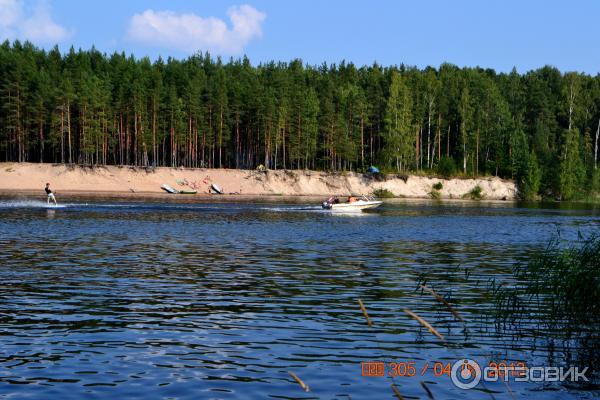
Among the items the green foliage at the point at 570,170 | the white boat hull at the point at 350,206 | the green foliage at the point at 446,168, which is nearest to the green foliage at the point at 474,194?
the green foliage at the point at 446,168

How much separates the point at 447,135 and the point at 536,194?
29828 mm

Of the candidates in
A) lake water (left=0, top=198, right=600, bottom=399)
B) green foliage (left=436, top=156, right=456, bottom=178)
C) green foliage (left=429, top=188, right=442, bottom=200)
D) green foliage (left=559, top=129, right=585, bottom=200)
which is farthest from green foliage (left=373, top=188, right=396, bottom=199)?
lake water (left=0, top=198, right=600, bottom=399)

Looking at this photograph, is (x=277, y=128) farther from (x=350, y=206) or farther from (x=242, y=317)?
(x=242, y=317)

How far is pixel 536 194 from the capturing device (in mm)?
143125

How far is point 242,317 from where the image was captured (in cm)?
2102

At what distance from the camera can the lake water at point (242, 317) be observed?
1459 centimetres

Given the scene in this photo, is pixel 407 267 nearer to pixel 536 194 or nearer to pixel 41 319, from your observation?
pixel 41 319

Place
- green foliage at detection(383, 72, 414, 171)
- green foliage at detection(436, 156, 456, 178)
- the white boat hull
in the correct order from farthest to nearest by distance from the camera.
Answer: green foliage at detection(383, 72, 414, 171), green foliage at detection(436, 156, 456, 178), the white boat hull

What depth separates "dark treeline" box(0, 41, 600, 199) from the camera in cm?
13425

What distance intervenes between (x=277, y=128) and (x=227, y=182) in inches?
722

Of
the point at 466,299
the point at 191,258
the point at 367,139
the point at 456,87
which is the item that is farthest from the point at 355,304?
the point at 456,87

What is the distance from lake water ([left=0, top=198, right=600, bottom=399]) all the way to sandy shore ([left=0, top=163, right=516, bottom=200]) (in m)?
81.1
